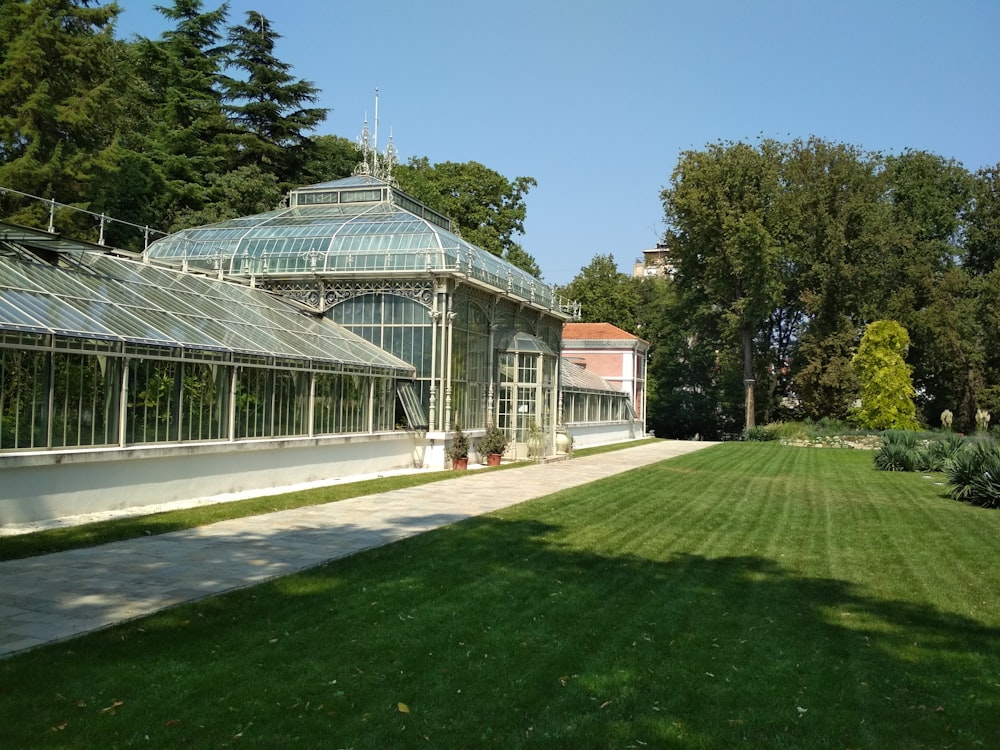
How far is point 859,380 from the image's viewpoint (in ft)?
144

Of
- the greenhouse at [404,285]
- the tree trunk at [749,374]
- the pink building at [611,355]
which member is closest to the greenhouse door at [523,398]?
the greenhouse at [404,285]

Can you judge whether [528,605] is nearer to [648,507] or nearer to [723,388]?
[648,507]

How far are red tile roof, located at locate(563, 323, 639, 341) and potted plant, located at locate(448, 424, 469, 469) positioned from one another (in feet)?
94.9

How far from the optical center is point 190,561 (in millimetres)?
9086

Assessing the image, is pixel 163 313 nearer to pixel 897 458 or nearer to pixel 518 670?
pixel 518 670

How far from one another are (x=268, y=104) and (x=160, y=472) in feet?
98.6

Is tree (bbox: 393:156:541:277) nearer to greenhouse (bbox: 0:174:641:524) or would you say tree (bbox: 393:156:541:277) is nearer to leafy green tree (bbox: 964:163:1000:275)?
greenhouse (bbox: 0:174:641:524)

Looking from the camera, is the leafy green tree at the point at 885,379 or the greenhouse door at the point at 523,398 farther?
the leafy green tree at the point at 885,379

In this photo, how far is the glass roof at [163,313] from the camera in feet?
40.7

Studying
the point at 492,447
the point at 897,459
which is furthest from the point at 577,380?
the point at 897,459

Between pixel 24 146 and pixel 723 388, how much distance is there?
144 feet

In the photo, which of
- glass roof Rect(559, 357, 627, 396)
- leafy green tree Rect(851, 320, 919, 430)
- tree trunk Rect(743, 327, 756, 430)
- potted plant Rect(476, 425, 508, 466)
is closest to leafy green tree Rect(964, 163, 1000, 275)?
leafy green tree Rect(851, 320, 919, 430)

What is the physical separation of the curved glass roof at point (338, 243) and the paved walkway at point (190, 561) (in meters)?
8.85

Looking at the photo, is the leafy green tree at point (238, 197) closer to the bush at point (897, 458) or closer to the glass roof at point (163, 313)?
the glass roof at point (163, 313)
